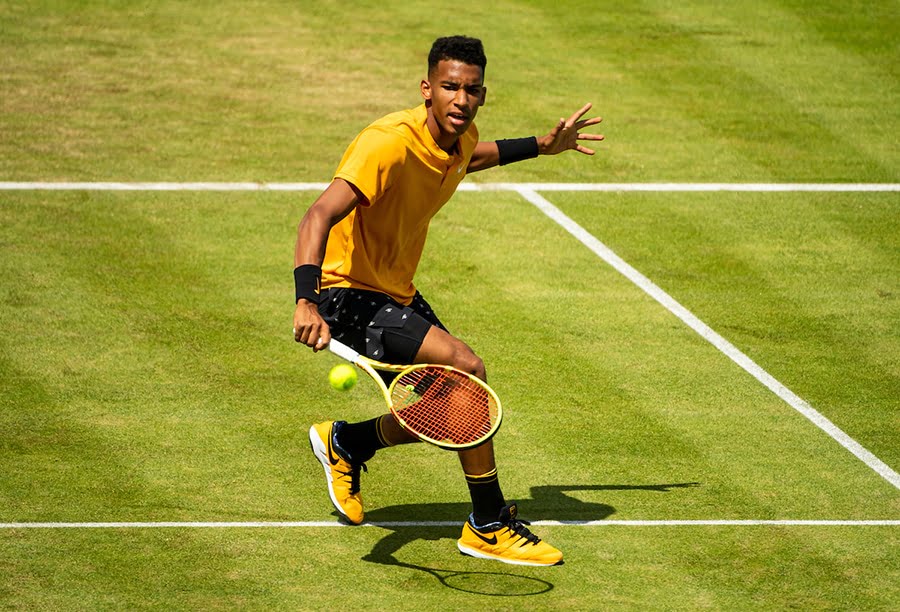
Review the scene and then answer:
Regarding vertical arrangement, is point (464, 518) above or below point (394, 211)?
below

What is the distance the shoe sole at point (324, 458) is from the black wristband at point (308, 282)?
1654mm

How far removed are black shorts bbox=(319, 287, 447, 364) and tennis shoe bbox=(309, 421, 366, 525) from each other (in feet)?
2.77

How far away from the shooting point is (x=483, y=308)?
41.4 feet

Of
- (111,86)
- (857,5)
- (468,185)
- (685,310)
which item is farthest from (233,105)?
(857,5)

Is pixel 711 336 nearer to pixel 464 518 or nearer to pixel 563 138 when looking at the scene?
pixel 563 138

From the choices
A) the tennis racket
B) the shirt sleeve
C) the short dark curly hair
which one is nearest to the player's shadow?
the tennis racket

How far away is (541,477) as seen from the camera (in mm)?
9531

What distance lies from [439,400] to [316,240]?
1.14 metres

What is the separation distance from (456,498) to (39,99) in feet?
32.4

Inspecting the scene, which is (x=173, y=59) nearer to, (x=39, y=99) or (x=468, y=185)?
(x=39, y=99)

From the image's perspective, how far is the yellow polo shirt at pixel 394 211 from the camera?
324 inches

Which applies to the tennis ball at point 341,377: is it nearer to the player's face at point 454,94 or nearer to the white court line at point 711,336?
the player's face at point 454,94

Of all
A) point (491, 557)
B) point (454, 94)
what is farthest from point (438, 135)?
point (491, 557)

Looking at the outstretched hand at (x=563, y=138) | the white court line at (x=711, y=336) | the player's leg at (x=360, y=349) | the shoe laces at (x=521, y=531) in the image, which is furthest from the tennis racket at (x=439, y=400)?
the white court line at (x=711, y=336)
